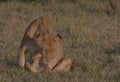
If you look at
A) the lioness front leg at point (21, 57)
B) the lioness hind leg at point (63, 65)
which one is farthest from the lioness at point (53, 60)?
the lioness front leg at point (21, 57)

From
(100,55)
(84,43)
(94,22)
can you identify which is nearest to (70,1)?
(94,22)

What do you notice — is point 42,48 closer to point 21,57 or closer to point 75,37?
point 21,57

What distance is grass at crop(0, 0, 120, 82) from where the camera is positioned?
8.59 meters

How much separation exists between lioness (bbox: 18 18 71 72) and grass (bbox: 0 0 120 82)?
22cm

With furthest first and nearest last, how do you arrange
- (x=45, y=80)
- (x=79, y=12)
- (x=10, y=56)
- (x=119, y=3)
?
(x=119, y=3) < (x=79, y=12) < (x=10, y=56) < (x=45, y=80)

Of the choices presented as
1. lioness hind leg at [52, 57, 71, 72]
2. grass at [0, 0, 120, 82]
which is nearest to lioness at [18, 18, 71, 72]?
lioness hind leg at [52, 57, 71, 72]

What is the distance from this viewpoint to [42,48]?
8.73 m

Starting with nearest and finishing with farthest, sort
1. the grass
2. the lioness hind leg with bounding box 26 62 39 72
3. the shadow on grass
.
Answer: the grass
the lioness hind leg with bounding box 26 62 39 72
the shadow on grass

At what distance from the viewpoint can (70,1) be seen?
55.7 feet

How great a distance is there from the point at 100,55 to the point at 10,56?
5.98 feet

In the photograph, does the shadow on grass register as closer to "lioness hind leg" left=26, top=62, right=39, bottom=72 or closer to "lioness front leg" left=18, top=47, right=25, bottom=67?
"lioness hind leg" left=26, top=62, right=39, bottom=72

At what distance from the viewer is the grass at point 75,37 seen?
8594 millimetres

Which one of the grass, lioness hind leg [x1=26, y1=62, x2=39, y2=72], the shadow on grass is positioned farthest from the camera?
the shadow on grass

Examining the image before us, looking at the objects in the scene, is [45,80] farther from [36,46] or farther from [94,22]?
[94,22]
